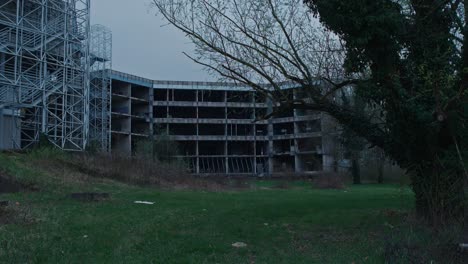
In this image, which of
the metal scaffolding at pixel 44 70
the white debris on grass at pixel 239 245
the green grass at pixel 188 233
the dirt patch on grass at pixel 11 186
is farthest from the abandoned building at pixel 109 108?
the dirt patch on grass at pixel 11 186

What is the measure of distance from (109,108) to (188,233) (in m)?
61.7

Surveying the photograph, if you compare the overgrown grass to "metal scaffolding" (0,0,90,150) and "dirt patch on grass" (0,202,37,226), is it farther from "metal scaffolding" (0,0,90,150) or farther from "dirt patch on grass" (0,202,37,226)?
"metal scaffolding" (0,0,90,150)

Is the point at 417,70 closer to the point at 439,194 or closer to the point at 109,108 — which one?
the point at 439,194


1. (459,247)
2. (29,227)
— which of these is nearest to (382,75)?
(459,247)

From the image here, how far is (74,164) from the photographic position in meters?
28.5

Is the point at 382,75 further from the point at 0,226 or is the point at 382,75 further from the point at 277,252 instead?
the point at 0,226

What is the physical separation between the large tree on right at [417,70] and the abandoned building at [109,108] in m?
4.18

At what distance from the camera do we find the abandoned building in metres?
37.3

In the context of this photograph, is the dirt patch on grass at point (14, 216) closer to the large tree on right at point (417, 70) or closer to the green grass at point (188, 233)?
the green grass at point (188, 233)

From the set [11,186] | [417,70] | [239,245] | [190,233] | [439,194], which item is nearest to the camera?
[239,245]

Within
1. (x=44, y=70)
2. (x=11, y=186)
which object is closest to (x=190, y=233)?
(x=11, y=186)

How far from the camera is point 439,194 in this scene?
10.4 m

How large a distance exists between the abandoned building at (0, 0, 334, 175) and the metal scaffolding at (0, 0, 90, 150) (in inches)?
3.2

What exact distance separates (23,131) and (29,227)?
32.9 meters
